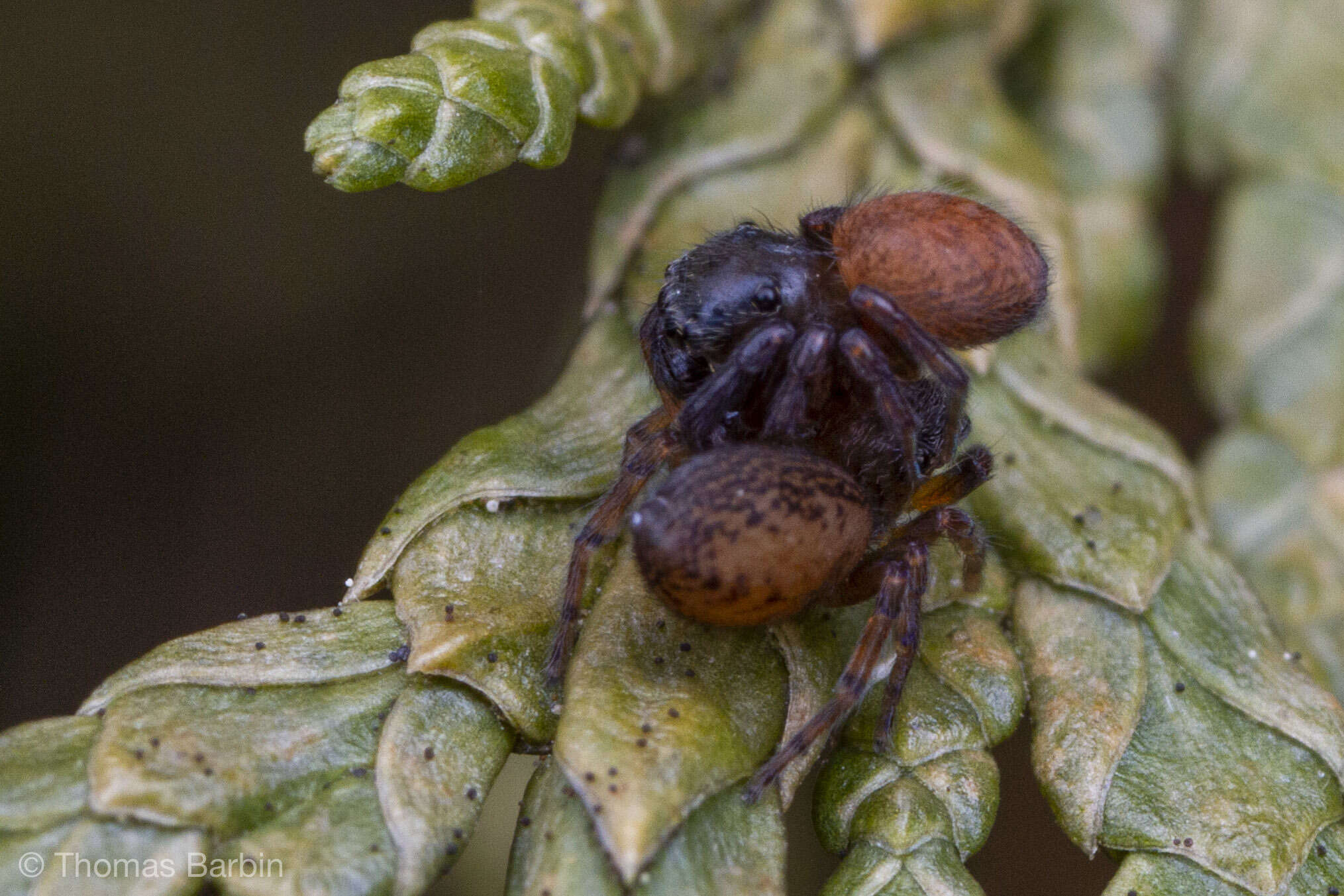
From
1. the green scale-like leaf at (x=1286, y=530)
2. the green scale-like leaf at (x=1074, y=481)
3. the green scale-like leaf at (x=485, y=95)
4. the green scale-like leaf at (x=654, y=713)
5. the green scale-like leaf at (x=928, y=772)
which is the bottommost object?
the green scale-like leaf at (x=1286, y=530)

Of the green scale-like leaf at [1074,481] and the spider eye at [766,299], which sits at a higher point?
the spider eye at [766,299]

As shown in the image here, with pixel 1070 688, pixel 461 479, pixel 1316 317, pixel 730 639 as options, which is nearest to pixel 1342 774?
pixel 1070 688

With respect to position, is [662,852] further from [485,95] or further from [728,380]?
[485,95]

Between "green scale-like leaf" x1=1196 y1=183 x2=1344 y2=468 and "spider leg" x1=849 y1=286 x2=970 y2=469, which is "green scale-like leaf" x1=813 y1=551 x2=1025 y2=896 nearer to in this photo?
"spider leg" x1=849 y1=286 x2=970 y2=469

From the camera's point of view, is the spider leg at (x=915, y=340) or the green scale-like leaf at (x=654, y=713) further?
the spider leg at (x=915, y=340)

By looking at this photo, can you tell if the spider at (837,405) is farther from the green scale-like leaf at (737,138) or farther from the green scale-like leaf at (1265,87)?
the green scale-like leaf at (1265,87)

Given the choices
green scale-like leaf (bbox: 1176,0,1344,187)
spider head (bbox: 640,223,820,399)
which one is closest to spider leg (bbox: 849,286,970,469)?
spider head (bbox: 640,223,820,399)

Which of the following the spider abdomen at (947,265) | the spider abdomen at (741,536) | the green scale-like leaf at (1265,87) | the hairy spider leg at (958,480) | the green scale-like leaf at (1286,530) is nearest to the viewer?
the spider abdomen at (741,536)

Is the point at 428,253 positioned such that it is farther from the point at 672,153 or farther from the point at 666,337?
the point at 666,337

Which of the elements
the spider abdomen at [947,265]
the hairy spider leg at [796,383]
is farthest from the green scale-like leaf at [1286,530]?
the hairy spider leg at [796,383]
